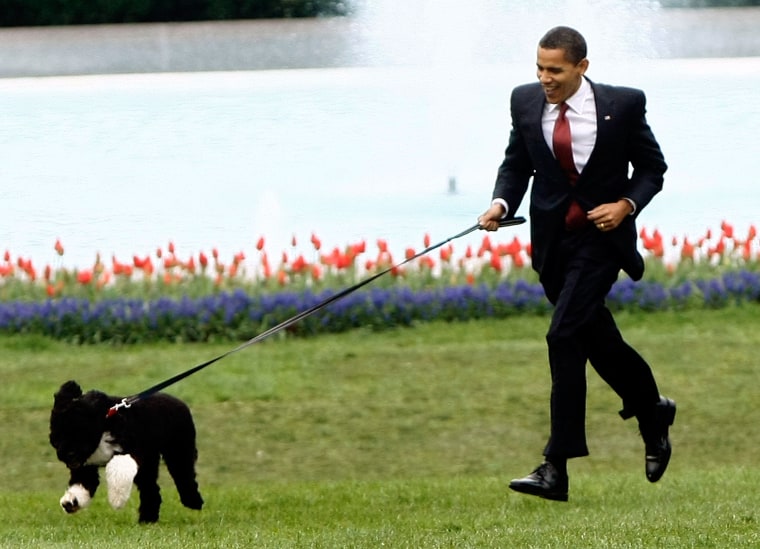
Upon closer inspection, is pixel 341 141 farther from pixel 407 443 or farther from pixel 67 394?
pixel 67 394

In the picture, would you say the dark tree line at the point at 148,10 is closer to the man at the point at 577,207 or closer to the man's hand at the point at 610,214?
the man at the point at 577,207

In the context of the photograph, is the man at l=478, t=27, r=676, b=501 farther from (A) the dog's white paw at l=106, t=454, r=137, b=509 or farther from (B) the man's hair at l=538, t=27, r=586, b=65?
(A) the dog's white paw at l=106, t=454, r=137, b=509

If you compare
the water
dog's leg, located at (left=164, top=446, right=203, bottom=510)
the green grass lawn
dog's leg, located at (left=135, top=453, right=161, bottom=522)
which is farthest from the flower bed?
dog's leg, located at (left=135, top=453, right=161, bottom=522)

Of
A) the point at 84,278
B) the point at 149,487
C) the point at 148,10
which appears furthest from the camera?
the point at 148,10

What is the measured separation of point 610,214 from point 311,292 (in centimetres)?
471

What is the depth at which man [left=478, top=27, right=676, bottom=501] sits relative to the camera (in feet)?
19.0

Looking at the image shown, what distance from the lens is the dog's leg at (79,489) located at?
18.3ft

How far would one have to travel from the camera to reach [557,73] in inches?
224

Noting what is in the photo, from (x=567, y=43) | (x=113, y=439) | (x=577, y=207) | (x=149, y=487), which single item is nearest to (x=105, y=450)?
(x=113, y=439)

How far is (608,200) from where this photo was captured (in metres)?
5.88

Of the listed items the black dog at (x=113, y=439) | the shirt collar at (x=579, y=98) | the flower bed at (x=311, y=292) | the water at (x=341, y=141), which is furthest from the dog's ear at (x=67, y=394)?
the water at (x=341, y=141)

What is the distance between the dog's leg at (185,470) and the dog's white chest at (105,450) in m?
0.38

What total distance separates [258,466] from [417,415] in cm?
107

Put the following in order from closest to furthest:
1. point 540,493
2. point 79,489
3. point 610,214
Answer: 1. point 79,489
2. point 610,214
3. point 540,493
